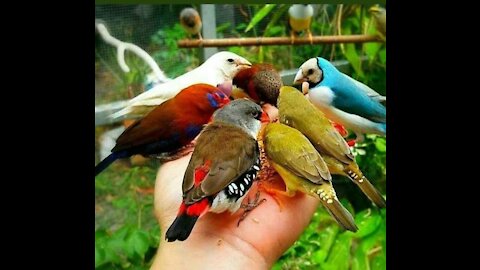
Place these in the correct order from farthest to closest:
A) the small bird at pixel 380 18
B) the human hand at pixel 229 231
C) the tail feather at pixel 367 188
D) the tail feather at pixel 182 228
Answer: the small bird at pixel 380 18 → the tail feather at pixel 367 188 → the human hand at pixel 229 231 → the tail feather at pixel 182 228

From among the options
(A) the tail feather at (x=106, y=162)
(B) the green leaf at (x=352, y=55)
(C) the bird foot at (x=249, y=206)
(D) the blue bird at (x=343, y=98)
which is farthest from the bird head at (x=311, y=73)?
(A) the tail feather at (x=106, y=162)

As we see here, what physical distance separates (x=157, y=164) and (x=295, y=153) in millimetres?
259

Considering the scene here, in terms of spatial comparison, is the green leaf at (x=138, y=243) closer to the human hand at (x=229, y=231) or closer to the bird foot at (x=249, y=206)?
the human hand at (x=229, y=231)

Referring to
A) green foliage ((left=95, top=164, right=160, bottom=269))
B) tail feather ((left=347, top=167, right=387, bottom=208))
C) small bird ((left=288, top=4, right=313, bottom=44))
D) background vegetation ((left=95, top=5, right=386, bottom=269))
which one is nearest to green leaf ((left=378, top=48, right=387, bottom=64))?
background vegetation ((left=95, top=5, right=386, bottom=269))

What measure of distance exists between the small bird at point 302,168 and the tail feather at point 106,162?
26cm

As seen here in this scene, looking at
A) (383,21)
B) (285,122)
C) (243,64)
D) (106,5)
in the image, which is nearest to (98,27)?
(106,5)

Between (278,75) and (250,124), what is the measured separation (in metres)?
0.15

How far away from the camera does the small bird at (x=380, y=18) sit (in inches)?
52.2

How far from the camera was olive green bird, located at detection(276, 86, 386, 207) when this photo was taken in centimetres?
119

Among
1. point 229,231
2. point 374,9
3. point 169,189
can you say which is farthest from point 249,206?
point 374,9

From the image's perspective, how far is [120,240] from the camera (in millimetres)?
1293

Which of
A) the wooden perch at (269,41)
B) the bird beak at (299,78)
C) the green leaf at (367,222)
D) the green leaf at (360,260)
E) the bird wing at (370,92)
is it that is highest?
the wooden perch at (269,41)

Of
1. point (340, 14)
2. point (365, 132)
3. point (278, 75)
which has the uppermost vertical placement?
point (340, 14)

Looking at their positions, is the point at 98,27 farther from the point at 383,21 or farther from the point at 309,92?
the point at 383,21
